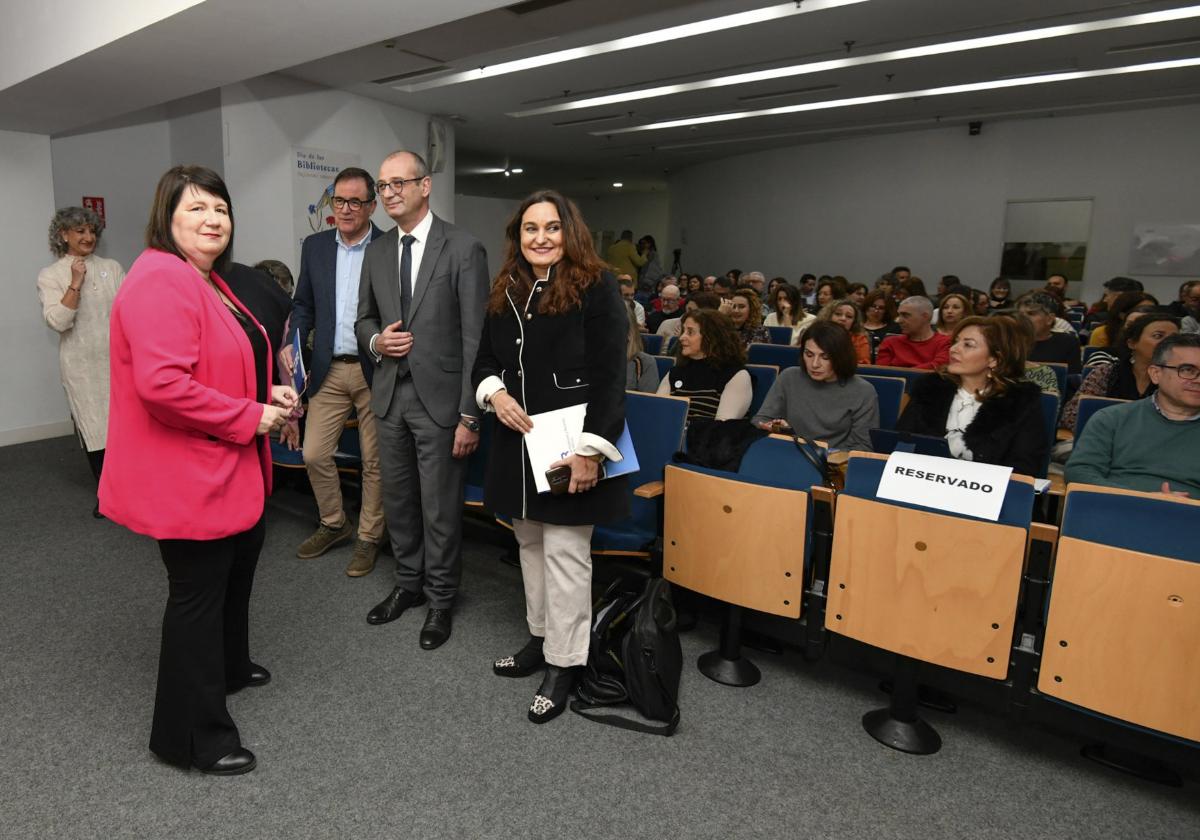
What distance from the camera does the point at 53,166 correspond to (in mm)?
5805

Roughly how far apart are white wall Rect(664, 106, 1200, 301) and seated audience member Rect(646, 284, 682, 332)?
6.05 m

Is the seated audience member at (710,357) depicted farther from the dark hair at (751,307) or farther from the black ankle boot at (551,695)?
the dark hair at (751,307)

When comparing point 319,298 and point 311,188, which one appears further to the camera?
point 311,188

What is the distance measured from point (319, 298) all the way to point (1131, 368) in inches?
152

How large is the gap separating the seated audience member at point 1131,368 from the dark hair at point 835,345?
3.58 ft

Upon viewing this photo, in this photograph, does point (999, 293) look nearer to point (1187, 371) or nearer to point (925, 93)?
point (925, 93)

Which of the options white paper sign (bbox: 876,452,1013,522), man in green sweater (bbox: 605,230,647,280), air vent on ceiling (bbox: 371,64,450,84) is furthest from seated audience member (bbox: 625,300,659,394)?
man in green sweater (bbox: 605,230,647,280)

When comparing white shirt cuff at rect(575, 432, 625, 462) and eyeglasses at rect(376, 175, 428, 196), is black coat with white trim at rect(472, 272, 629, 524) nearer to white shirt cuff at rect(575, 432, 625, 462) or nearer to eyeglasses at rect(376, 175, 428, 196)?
white shirt cuff at rect(575, 432, 625, 462)

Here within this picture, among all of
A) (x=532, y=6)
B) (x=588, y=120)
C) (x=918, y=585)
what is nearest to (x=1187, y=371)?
(x=918, y=585)

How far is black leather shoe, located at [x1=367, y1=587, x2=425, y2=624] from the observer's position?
2.90 meters

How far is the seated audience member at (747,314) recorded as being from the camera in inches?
226

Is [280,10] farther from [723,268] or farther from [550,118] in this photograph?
[723,268]

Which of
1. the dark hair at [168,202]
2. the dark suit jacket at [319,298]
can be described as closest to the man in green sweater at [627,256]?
the dark suit jacket at [319,298]

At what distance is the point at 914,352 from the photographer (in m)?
4.64
